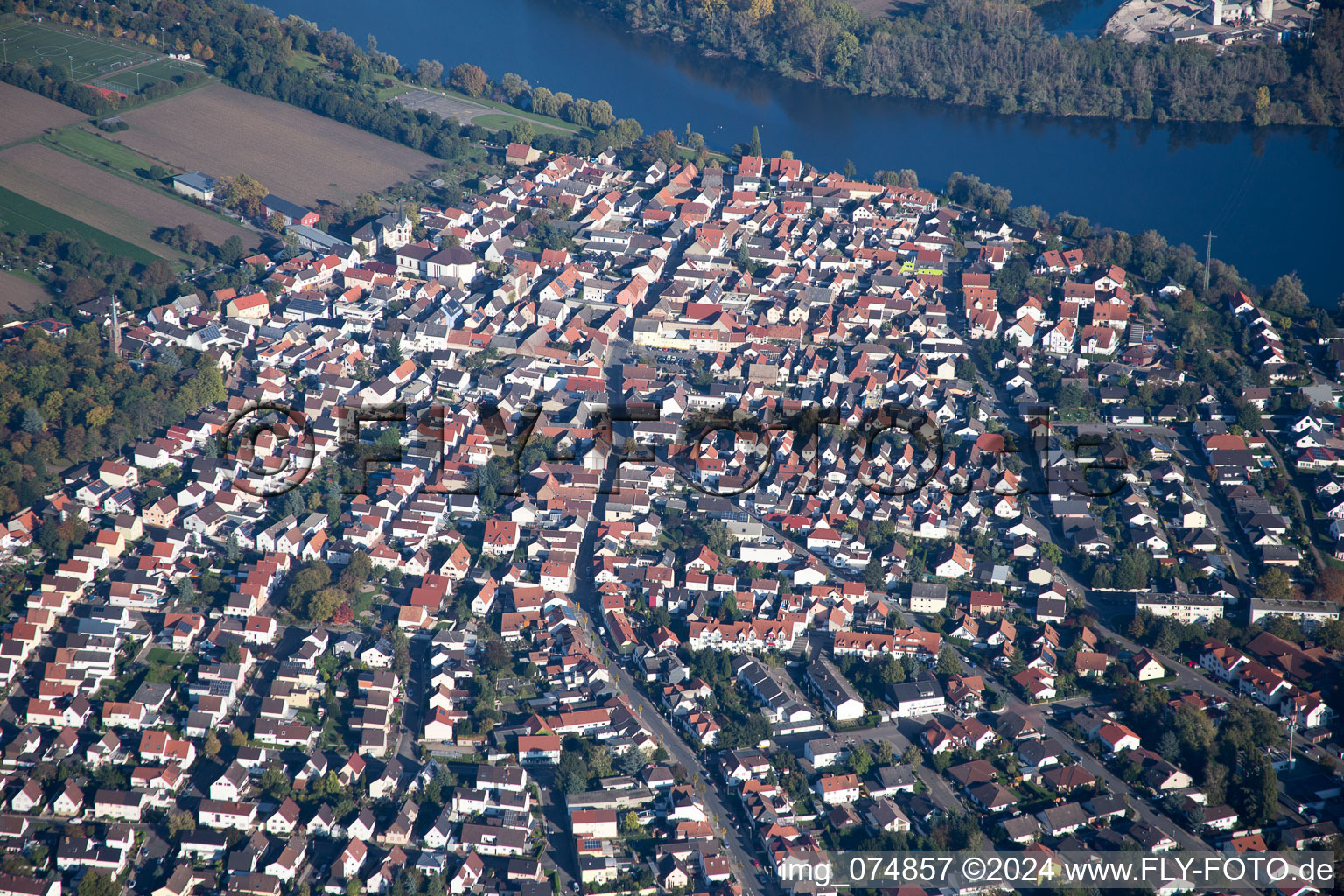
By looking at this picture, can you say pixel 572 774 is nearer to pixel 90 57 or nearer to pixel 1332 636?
pixel 1332 636


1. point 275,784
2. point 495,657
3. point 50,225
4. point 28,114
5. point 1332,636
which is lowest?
point 275,784

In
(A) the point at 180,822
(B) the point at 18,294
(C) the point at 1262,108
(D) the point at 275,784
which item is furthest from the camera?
(C) the point at 1262,108

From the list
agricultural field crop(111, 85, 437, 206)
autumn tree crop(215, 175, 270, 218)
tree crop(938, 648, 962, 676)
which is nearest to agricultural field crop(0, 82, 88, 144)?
agricultural field crop(111, 85, 437, 206)

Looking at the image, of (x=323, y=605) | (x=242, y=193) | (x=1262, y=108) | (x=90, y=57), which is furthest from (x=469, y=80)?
(x=323, y=605)

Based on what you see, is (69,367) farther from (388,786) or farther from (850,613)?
(850,613)

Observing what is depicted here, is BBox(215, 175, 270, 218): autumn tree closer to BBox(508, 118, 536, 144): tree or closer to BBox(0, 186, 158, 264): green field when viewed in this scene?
BBox(0, 186, 158, 264): green field

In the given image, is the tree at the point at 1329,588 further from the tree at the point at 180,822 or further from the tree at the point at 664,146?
the tree at the point at 664,146

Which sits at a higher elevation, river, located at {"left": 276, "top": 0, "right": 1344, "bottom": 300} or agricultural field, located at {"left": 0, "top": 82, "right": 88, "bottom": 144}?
river, located at {"left": 276, "top": 0, "right": 1344, "bottom": 300}
